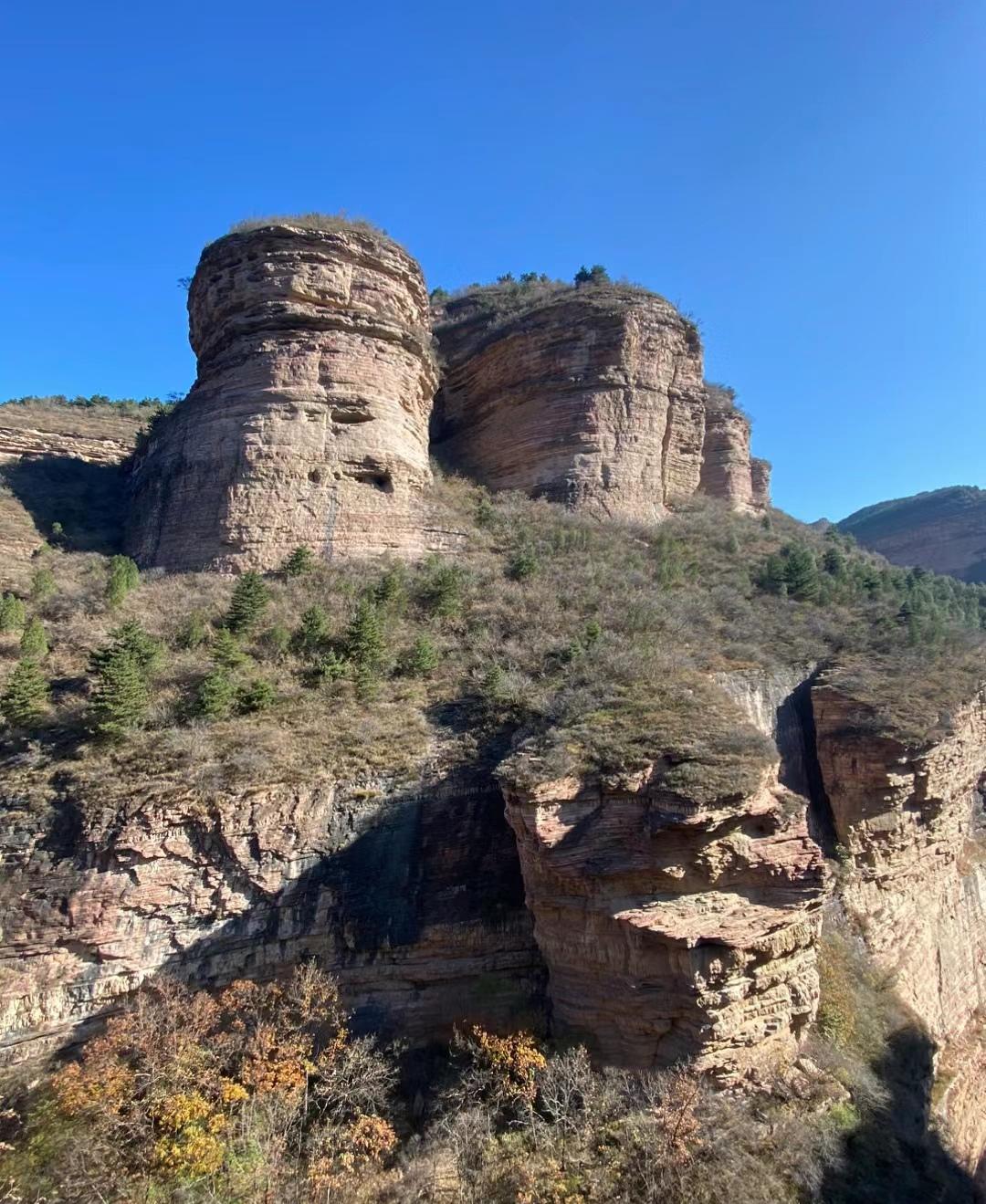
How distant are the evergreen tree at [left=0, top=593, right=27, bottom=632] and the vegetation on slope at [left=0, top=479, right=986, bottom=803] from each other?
24cm

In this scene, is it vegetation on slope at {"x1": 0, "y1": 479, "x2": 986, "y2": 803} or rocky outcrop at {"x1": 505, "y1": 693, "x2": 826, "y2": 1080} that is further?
vegetation on slope at {"x1": 0, "y1": 479, "x2": 986, "y2": 803}

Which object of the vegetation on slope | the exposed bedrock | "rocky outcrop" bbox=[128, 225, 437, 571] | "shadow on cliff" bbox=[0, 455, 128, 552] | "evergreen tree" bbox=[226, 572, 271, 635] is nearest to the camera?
the exposed bedrock

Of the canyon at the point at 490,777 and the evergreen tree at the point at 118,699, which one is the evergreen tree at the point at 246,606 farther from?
the evergreen tree at the point at 118,699

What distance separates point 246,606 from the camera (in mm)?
17406

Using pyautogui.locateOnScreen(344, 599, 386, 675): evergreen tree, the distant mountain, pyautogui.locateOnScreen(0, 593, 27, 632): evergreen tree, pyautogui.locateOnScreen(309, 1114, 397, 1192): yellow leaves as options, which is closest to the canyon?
pyautogui.locateOnScreen(344, 599, 386, 675): evergreen tree

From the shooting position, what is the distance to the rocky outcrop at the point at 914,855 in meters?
15.7

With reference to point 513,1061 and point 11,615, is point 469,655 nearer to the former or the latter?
point 513,1061

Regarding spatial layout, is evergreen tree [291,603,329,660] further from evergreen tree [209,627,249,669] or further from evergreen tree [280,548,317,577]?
evergreen tree [280,548,317,577]

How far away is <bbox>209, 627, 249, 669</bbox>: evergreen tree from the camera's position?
15.4 metres

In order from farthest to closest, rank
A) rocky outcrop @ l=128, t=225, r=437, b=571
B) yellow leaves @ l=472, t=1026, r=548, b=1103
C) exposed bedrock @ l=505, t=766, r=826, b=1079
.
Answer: rocky outcrop @ l=128, t=225, r=437, b=571
exposed bedrock @ l=505, t=766, r=826, b=1079
yellow leaves @ l=472, t=1026, r=548, b=1103

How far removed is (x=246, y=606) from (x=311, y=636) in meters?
2.19

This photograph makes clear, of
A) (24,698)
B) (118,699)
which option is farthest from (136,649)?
(24,698)

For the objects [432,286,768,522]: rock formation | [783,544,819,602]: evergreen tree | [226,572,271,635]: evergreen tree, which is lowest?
[226,572,271,635]: evergreen tree

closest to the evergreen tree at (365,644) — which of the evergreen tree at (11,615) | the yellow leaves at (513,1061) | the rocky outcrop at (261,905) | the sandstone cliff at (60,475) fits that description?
the rocky outcrop at (261,905)
